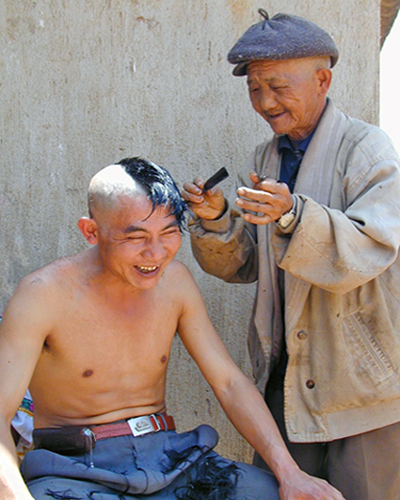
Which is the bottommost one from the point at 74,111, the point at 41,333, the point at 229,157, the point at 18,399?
the point at 18,399

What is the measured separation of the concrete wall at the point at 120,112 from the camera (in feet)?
10.6

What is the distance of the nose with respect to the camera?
86.7 inches

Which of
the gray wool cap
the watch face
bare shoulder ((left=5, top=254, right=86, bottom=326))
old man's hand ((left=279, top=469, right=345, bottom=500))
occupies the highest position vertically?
the gray wool cap

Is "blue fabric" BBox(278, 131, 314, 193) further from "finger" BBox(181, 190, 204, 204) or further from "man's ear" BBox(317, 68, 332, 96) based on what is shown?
"finger" BBox(181, 190, 204, 204)

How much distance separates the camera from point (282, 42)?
2545mm

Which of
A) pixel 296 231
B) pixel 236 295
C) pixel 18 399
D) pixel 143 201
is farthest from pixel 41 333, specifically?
pixel 236 295

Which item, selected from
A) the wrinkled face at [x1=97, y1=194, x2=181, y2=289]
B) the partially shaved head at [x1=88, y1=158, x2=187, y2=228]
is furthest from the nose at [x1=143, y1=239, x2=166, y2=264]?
the partially shaved head at [x1=88, y1=158, x2=187, y2=228]

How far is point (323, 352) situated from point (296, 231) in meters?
0.51

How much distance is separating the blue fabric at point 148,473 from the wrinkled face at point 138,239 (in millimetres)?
517

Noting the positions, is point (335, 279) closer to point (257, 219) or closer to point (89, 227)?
point (257, 219)

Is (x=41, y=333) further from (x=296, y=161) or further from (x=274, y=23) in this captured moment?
(x=274, y=23)

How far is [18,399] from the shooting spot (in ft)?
6.81

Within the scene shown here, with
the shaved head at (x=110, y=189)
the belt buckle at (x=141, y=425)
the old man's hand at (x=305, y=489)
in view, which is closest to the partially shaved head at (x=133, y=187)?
the shaved head at (x=110, y=189)

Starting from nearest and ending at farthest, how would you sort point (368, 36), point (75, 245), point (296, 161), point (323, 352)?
point (323, 352)
point (296, 161)
point (75, 245)
point (368, 36)
